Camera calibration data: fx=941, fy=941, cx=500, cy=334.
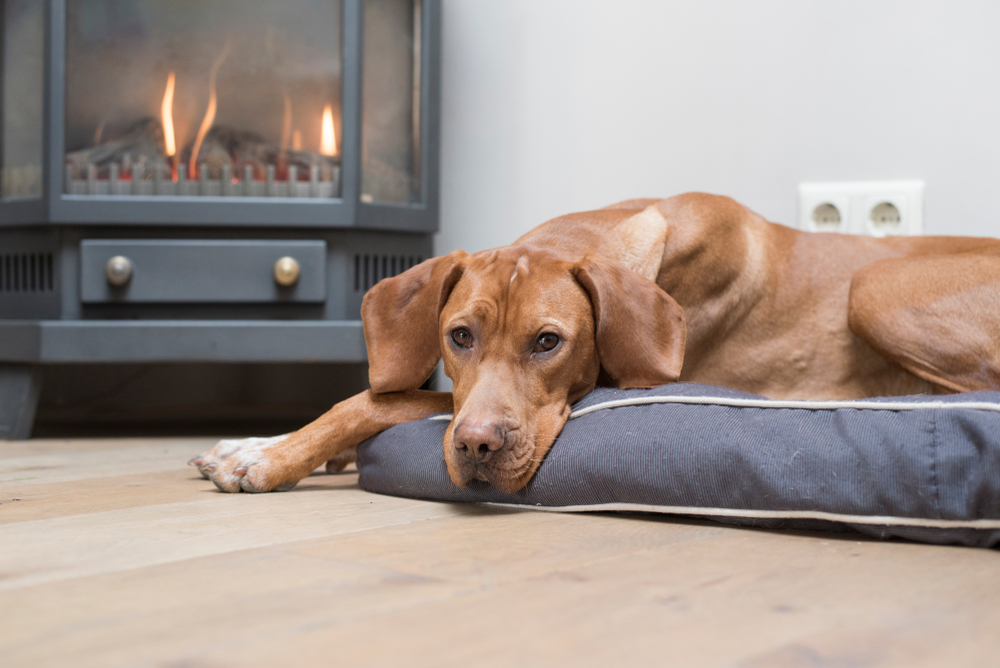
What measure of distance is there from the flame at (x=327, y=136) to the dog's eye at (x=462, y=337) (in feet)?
4.51

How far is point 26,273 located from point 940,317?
2481 millimetres

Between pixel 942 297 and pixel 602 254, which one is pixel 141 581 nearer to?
pixel 602 254

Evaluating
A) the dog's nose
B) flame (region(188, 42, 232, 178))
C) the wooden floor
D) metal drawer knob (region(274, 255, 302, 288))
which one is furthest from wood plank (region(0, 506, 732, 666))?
flame (region(188, 42, 232, 178))

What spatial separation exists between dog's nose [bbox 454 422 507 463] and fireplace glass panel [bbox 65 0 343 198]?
1.54 metres

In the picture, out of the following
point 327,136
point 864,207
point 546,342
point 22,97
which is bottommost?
point 546,342

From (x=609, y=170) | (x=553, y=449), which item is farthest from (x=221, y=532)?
(x=609, y=170)

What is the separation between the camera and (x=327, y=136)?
2.89 m

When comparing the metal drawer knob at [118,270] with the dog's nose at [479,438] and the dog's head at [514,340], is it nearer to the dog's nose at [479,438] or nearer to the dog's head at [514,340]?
the dog's head at [514,340]

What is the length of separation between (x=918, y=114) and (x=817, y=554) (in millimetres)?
1878

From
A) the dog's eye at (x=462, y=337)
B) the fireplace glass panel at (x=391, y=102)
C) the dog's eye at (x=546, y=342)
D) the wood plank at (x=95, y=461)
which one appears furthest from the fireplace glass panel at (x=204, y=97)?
the dog's eye at (x=546, y=342)

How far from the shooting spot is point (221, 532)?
4.58 feet

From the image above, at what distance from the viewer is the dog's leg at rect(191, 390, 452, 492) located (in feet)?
5.78

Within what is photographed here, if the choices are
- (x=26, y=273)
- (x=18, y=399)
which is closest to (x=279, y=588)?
(x=18, y=399)

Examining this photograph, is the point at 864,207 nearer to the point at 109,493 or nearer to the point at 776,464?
the point at 776,464
